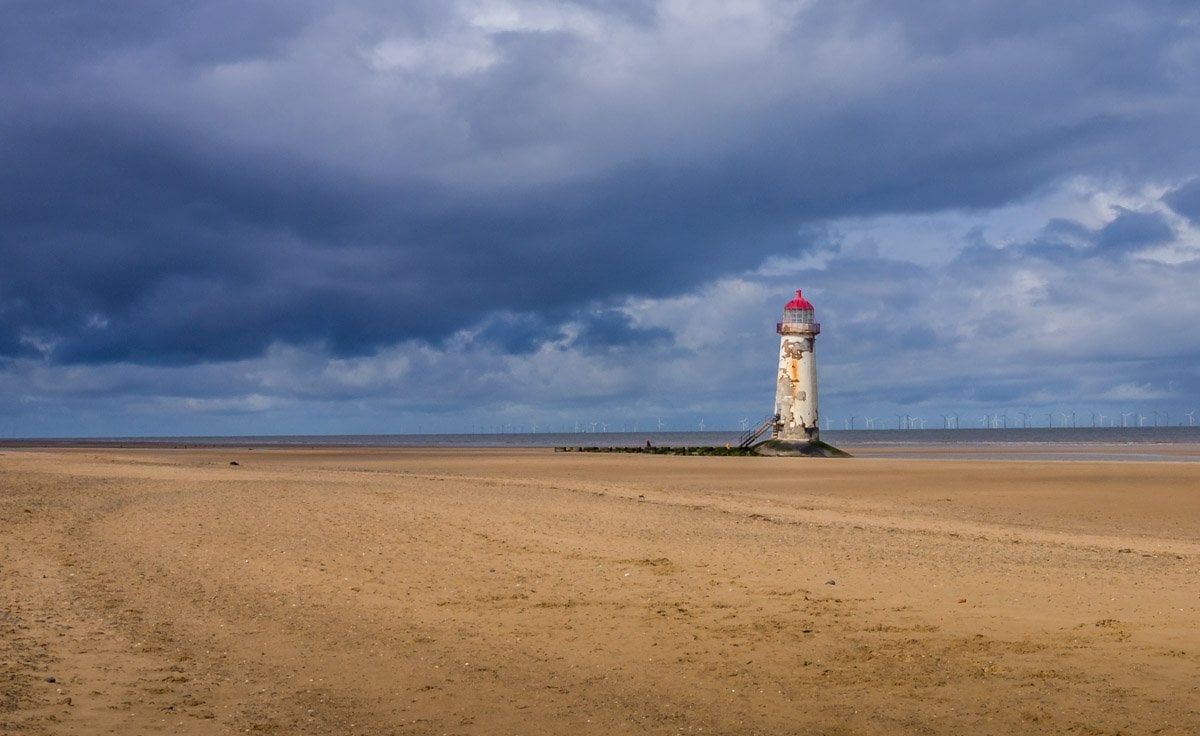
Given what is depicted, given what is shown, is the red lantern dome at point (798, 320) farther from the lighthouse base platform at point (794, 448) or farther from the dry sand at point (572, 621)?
the dry sand at point (572, 621)

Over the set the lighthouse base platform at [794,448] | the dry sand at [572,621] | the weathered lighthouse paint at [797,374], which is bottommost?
the dry sand at [572,621]

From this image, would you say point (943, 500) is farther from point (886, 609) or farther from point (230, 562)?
point (230, 562)

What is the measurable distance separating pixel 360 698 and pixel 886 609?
6545mm

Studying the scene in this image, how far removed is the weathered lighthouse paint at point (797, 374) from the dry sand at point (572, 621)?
128 feet

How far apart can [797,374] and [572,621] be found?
52670 mm

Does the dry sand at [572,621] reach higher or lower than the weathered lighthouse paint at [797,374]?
lower

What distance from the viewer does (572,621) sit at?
1220cm

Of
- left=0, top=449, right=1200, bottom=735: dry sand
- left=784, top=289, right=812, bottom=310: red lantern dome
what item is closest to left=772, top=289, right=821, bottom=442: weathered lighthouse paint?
left=784, top=289, right=812, bottom=310: red lantern dome

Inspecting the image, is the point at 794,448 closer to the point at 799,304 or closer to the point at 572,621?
the point at 799,304

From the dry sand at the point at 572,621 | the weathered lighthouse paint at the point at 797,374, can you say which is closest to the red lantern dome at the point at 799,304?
the weathered lighthouse paint at the point at 797,374

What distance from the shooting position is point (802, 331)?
6253 cm

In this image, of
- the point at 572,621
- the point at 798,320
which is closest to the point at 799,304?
the point at 798,320

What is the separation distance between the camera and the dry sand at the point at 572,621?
880 cm

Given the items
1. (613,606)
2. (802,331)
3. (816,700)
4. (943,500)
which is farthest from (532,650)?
(802,331)
